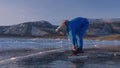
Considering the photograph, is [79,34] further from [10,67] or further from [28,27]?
[28,27]

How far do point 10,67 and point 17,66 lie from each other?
427mm

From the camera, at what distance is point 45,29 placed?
477 feet

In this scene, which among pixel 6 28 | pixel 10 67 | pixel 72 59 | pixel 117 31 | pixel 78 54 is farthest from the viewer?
pixel 6 28

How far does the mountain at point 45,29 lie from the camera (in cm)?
13788

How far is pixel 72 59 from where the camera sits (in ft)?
55.4

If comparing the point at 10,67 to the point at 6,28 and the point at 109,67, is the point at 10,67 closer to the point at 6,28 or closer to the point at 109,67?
the point at 109,67

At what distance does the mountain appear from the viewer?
452 ft

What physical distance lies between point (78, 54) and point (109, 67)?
5029 mm

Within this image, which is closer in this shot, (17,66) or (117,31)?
(17,66)

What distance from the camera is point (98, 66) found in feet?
45.6

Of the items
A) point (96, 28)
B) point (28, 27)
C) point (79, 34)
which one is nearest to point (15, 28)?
point (28, 27)

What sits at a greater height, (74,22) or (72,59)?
(74,22)

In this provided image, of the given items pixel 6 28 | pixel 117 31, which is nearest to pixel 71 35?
pixel 117 31

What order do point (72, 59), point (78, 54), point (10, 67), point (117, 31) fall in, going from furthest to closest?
point (117, 31)
point (78, 54)
point (72, 59)
point (10, 67)
